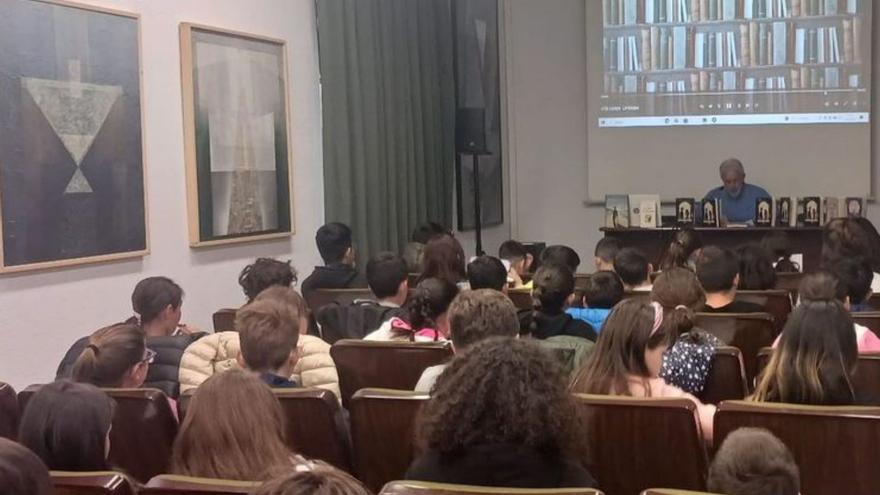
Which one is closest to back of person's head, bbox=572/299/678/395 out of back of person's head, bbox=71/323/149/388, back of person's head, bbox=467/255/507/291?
back of person's head, bbox=71/323/149/388

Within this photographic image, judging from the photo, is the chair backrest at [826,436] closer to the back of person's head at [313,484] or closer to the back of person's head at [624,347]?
the back of person's head at [624,347]

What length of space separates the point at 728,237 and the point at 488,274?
4.12m

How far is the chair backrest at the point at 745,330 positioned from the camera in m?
3.87

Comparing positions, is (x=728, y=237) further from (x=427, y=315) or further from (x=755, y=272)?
(x=427, y=315)

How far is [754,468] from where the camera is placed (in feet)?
6.25

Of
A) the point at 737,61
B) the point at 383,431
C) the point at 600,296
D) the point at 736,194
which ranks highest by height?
the point at 737,61

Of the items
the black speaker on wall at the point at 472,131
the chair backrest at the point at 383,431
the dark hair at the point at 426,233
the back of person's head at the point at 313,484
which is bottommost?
the chair backrest at the point at 383,431

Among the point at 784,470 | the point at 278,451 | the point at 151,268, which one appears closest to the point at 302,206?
the point at 151,268

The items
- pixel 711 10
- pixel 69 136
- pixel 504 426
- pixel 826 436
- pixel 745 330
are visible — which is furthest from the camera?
pixel 711 10

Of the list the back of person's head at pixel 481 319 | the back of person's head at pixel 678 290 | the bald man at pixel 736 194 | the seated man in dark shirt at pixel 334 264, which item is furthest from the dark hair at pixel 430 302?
the bald man at pixel 736 194

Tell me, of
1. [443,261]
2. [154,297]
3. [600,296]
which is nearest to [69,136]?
[154,297]

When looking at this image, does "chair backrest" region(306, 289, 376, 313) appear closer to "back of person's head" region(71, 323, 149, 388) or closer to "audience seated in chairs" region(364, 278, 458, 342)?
"audience seated in chairs" region(364, 278, 458, 342)

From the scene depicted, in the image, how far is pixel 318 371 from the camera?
3424mm

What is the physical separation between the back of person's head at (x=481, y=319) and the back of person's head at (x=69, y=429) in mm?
1222
